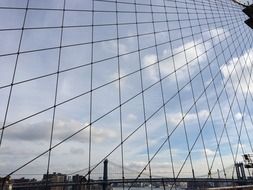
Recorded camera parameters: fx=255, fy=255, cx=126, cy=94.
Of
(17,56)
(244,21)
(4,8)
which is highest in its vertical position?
(244,21)

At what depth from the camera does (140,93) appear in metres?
11.8

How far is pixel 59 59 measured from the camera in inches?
374

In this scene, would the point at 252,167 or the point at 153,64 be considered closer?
the point at 153,64

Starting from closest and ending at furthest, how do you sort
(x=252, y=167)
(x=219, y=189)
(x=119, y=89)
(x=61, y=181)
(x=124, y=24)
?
(x=219, y=189), (x=119, y=89), (x=124, y=24), (x=252, y=167), (x=61, y=181)

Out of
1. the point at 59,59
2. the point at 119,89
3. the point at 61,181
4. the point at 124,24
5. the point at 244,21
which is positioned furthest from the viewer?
the point at 61,181

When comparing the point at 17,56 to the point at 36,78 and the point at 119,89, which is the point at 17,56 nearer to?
the point at 36,78

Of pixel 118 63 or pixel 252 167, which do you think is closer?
pixel 118 63

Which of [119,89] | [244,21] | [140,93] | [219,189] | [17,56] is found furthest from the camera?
[244,21]

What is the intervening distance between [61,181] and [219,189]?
161ft

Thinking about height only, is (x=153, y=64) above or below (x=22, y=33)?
above

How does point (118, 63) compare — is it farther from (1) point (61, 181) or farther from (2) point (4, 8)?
(1) point (61, 181)

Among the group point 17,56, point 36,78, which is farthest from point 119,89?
point 17,56

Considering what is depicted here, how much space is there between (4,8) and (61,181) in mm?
48638

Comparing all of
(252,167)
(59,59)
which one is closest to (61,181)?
(252,167)
